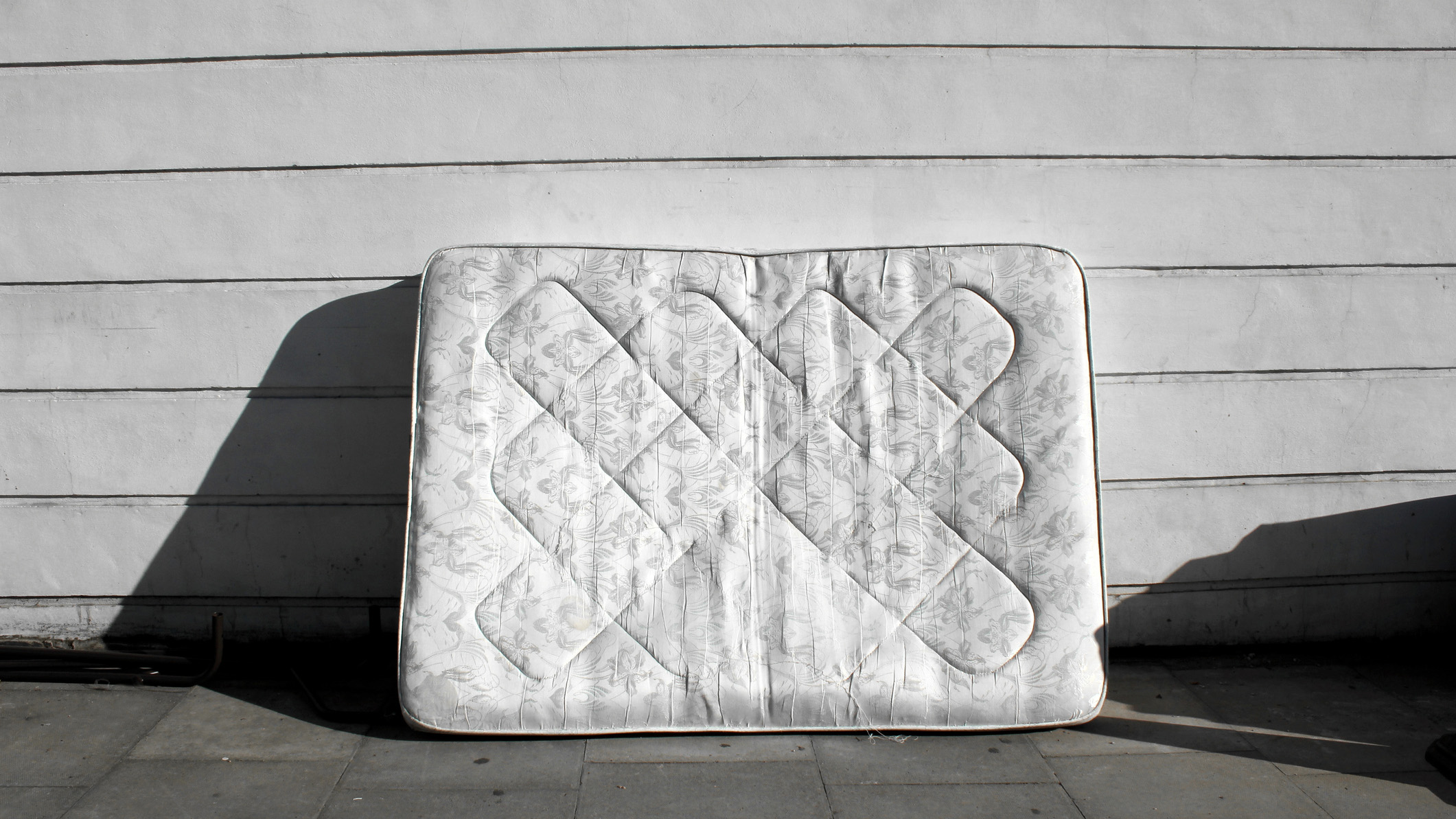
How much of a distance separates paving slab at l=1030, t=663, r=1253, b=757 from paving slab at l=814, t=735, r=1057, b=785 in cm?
8

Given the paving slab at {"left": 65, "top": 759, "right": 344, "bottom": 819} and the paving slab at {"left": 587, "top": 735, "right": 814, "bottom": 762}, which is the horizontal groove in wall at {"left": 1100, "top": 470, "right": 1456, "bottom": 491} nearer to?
the paving slab at {"left": 587, "top": 735, "right": 814, "bottom": 762}

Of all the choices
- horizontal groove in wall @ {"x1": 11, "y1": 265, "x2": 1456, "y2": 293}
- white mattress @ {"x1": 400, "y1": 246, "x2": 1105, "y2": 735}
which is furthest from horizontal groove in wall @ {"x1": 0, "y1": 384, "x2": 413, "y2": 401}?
white mattress @ {"x1": 400, "y1": 246, "x2": 1105, "y2": 735}

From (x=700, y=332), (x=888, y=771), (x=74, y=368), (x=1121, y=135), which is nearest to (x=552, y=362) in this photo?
(x=700, y=332)

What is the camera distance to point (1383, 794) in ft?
→ 5.85

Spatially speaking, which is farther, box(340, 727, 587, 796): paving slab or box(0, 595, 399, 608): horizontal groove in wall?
box(0, 595, 399, 608): horizontal groove in wall

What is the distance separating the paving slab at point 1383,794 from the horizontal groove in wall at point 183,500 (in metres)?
2.23

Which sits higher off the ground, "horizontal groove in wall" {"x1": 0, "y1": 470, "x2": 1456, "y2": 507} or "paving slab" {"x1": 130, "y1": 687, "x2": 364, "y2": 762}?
"horizontal groove in wall" {"x1": 0, "y1": 470, "x2": 1456, "y2": 507}

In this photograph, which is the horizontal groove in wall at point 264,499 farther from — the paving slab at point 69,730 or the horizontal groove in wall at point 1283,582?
the paving slab at point 69,730

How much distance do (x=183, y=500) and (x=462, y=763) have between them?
1155 millimetres

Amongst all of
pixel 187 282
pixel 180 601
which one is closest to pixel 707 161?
pixel 187 282

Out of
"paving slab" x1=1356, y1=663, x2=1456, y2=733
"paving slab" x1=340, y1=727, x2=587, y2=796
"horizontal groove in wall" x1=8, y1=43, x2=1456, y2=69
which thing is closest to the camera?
"paving slab" x1=340, y1=727, x2=587, y2=796

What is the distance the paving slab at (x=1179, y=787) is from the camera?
1715mm

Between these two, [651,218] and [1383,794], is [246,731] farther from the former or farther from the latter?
[1383,794]

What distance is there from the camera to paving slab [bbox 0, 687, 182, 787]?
1873 mm
